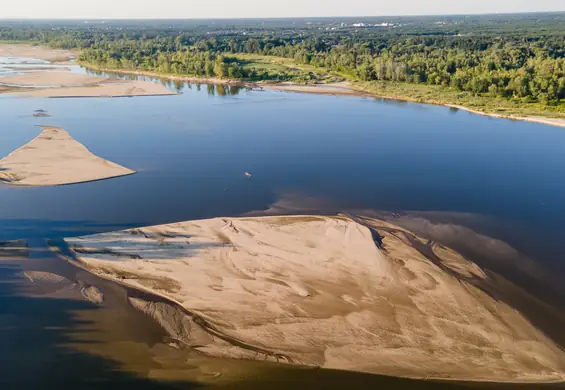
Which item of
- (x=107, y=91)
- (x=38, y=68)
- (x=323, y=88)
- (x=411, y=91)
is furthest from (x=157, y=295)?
(x=38, y=68)

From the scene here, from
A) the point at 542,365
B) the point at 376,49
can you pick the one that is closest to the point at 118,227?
the point at 542,365

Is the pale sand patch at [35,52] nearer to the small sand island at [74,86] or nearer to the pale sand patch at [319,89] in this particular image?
the small sand island at [74,86]

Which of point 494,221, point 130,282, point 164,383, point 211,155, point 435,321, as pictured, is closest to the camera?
point 164,383

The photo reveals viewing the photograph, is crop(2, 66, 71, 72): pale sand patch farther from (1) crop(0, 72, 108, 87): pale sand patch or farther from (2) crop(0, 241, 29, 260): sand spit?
(2) crop(0, 241, 29, 260): sand spit

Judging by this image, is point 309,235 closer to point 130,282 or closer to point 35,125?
point 130,282

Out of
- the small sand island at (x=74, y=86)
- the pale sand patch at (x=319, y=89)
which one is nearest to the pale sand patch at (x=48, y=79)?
the small sand island at (x=74, y=86)

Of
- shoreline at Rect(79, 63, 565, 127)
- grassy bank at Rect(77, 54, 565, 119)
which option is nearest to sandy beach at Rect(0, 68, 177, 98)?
shoreline at Rect(79, 63, 565, 127)
